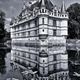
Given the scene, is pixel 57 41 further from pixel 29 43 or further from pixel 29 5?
pixel 29 5

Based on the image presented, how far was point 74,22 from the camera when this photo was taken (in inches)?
1827

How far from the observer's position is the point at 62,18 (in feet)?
118

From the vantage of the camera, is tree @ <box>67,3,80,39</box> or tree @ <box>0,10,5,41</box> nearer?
tree @ <box>67,3,80,39</box>

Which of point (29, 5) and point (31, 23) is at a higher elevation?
point (29, 5)

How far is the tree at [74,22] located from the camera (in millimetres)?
46041

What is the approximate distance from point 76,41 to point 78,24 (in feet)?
25.3

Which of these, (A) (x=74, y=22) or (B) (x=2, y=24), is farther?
(B) (x=2, y=24)

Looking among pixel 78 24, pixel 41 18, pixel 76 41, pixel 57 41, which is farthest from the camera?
pixel 78 24

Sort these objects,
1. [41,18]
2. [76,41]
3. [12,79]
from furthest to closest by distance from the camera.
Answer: [76,41] → [41,18] → [12,79]

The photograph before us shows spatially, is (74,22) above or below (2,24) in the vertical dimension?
below

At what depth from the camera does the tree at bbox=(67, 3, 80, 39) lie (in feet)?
151

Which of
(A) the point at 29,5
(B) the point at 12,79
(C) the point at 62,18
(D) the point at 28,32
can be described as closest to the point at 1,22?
(A) the point at 29,5

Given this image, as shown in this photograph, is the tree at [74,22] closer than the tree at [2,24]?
Yes

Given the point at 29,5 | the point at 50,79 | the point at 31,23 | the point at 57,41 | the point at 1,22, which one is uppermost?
the point at 29,5
